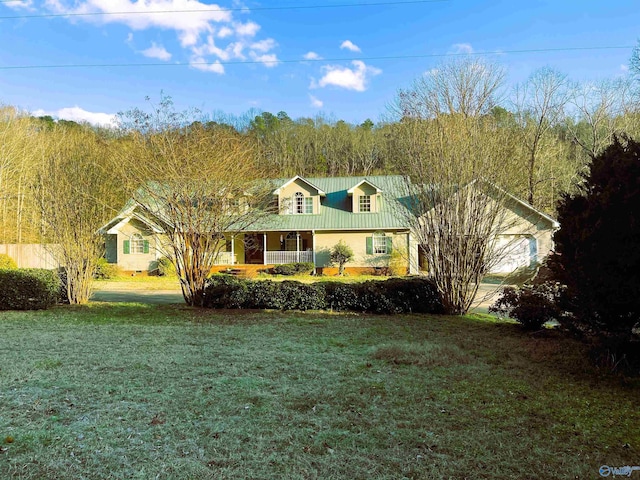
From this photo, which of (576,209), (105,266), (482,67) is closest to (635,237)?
(576,209)

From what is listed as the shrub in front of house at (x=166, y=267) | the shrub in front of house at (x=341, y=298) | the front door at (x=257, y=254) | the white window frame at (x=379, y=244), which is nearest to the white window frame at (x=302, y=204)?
the front door at (x=257, y=254)

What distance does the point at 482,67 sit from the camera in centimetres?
1039

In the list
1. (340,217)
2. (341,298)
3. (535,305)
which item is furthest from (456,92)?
(340,217)

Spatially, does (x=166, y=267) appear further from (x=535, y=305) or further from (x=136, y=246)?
(x=535, y=305)

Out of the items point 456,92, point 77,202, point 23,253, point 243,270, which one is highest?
point 456,92

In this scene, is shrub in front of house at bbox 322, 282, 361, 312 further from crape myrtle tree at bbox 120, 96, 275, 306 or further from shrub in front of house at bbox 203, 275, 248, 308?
crape myrtle tree at bbox 120, 96, 275, 306

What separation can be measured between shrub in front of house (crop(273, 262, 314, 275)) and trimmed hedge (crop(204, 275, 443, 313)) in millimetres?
11018

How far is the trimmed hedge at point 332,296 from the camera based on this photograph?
34.2 feet

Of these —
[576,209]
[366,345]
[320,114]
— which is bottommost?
[366,345]

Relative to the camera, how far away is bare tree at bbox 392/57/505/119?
33.3ft

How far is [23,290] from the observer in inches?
425

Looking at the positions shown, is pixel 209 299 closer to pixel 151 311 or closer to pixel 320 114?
pixel 151 311

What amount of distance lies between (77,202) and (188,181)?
11.8 ft

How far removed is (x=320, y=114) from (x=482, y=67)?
3420 cm
